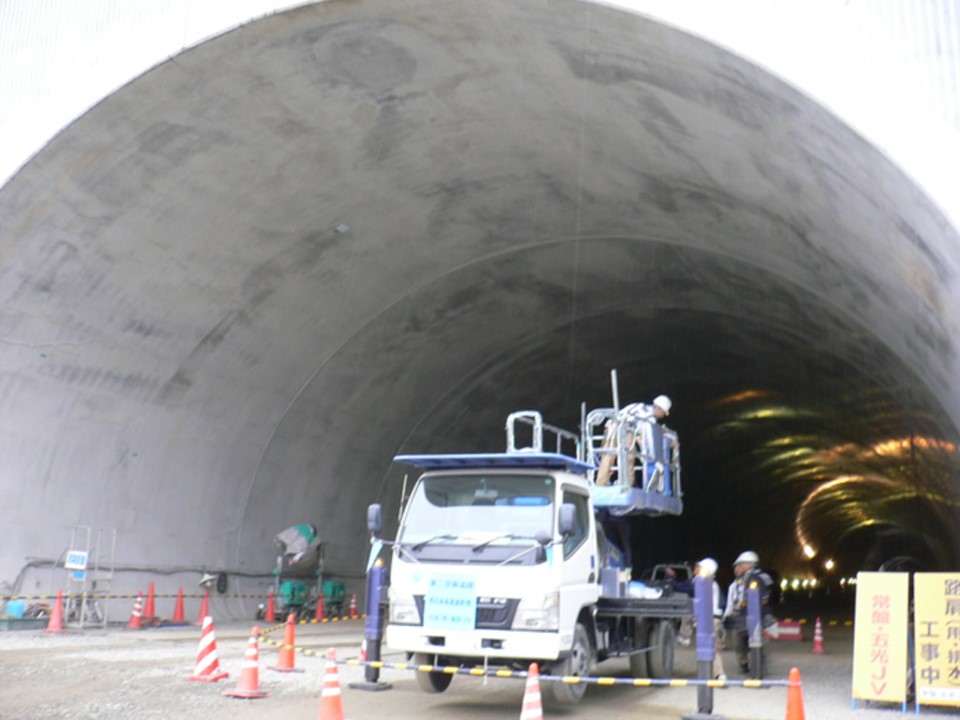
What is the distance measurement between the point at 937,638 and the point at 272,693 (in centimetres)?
626

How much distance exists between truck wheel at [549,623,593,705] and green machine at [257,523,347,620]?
10.8 m

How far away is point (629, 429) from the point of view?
12.5m

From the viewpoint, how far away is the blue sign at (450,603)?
909cm

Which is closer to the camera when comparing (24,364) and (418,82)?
(418,82)

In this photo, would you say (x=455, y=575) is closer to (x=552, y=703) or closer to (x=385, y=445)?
(x=552, y=703)

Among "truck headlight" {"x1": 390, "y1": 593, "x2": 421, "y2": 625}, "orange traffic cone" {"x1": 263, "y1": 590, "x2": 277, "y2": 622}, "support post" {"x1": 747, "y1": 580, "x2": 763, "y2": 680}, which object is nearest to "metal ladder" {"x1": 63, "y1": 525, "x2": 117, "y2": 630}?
"orange traffic cone" {"x1": 263, "y1": 590, "x2": 277, "y2": 622}

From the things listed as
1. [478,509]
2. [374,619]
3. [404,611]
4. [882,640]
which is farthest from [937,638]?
[374,619]

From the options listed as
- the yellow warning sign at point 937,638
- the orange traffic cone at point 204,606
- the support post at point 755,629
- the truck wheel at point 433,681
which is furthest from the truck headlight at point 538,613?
the orange traffic cone at point 204,606

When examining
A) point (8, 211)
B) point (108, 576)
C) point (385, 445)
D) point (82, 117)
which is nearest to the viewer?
point (82, 117)

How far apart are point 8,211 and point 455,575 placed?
7748 millimetres

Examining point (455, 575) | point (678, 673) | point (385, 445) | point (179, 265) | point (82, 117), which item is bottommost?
point (678, 673)

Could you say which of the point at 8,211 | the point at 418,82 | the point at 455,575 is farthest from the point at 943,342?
the point at 8,211

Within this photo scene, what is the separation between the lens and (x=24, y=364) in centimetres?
1459

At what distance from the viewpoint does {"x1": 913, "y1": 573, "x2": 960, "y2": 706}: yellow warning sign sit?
31.7 ft
